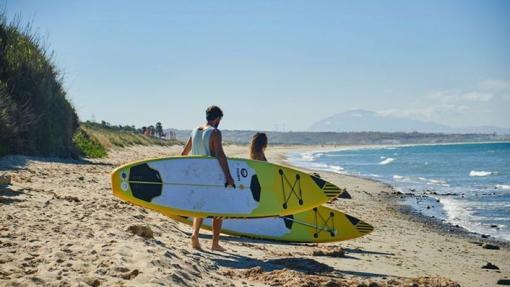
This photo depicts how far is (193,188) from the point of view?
6.82 metres

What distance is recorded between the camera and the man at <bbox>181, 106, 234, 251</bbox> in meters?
6.29

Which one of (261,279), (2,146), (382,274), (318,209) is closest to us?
(261,279)

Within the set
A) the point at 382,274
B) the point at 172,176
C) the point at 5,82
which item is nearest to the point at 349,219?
the point at 382,274

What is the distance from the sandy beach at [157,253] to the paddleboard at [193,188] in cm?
37

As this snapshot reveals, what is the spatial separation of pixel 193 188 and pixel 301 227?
2.27 meters

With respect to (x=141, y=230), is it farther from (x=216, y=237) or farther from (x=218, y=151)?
(x=218, y=151)

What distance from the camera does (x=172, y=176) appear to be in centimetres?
686

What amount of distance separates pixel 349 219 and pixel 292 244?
1.17m

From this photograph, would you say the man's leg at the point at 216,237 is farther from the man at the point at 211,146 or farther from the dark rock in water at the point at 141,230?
the dark rock in water at the point at 141,230

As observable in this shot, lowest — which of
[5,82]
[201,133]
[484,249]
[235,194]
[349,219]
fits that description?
[484,249]

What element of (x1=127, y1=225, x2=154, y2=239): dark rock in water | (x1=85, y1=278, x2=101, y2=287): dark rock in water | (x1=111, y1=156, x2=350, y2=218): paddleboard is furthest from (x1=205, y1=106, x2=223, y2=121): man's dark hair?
(x1=85, y1=278, x2=101, y2=287): dark rock in water

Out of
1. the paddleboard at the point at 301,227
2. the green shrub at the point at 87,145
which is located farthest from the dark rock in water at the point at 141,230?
the green shrub at the point at 87,145

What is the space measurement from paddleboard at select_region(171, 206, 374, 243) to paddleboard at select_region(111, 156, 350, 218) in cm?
82

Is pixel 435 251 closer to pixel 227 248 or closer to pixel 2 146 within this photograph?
pixel 227 248
